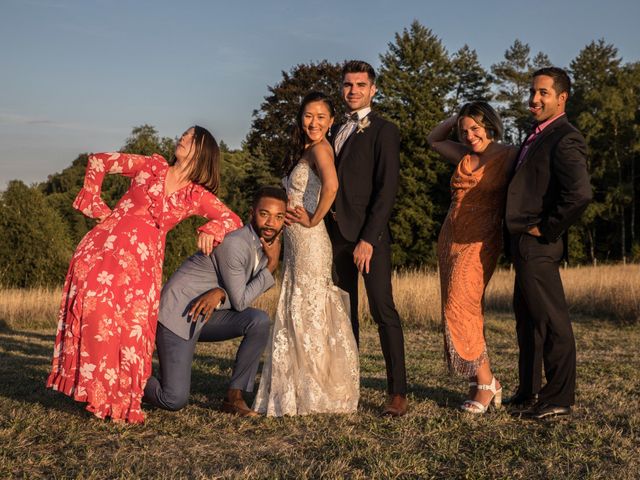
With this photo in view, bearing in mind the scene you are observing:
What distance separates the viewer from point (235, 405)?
501 centimetres

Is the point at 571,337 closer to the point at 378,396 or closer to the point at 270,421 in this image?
the point at 378,396

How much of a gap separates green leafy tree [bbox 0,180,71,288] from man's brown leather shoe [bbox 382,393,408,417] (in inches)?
677

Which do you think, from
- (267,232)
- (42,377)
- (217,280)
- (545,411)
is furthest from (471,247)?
(42,377)

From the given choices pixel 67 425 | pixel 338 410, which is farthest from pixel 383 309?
pixel 67 425

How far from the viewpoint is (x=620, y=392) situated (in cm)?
591

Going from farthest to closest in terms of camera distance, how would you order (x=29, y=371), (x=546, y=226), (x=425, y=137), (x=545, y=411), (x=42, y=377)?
(x=425, y=137) < (x=29, y=371) < (x=42, y=377) < (x=545, y=411) < (x=546, y=226)

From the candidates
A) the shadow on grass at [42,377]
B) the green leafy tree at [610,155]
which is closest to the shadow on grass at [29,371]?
the shadow on grass at [42,377]

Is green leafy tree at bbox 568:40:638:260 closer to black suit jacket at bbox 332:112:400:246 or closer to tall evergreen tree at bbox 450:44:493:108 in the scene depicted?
tall evergreen tree at bbox 450:44:493:108

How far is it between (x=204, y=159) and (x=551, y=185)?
2.41 m

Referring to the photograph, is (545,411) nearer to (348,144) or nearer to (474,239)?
(474,239)

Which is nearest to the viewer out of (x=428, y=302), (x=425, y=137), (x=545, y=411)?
(x=545, y=411)

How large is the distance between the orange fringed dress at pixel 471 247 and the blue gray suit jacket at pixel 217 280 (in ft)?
4.66

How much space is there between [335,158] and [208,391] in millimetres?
2401

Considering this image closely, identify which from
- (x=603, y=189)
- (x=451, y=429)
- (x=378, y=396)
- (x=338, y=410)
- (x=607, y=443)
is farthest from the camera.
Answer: (x=603, y=189)
